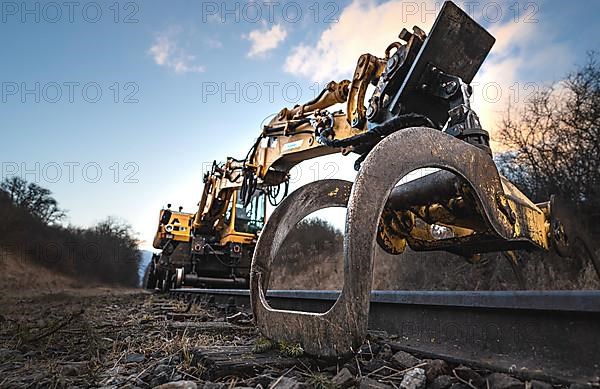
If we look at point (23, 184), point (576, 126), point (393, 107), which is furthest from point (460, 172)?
point (23, 184)

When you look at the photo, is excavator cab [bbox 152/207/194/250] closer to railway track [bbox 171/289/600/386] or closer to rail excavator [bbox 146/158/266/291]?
rail excavator [bbox 146/158/266/291]

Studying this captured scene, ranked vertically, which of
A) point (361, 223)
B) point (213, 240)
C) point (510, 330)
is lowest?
point (510, 330)

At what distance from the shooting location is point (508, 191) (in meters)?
2.62

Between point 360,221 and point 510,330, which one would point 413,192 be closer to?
point 510,330

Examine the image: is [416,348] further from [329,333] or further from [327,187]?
[327,187]

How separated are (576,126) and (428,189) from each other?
865 cm

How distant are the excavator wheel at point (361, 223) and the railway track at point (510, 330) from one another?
553mm

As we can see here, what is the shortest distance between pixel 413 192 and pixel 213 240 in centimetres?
934

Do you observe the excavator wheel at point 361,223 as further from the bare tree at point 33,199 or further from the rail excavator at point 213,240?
the bare tree at point 33,199

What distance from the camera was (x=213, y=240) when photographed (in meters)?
11.5

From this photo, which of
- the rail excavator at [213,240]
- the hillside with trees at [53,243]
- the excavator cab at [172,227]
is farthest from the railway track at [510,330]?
the hillside with trees at [53,243]

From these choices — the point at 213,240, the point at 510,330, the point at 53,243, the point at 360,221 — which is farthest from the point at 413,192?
the point at 53,243

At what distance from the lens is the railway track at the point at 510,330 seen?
4.57 ft

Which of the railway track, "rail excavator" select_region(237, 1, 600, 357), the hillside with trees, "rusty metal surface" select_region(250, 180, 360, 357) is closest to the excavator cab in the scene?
"rail excavator" select_region(237, 1, 600, 357)
